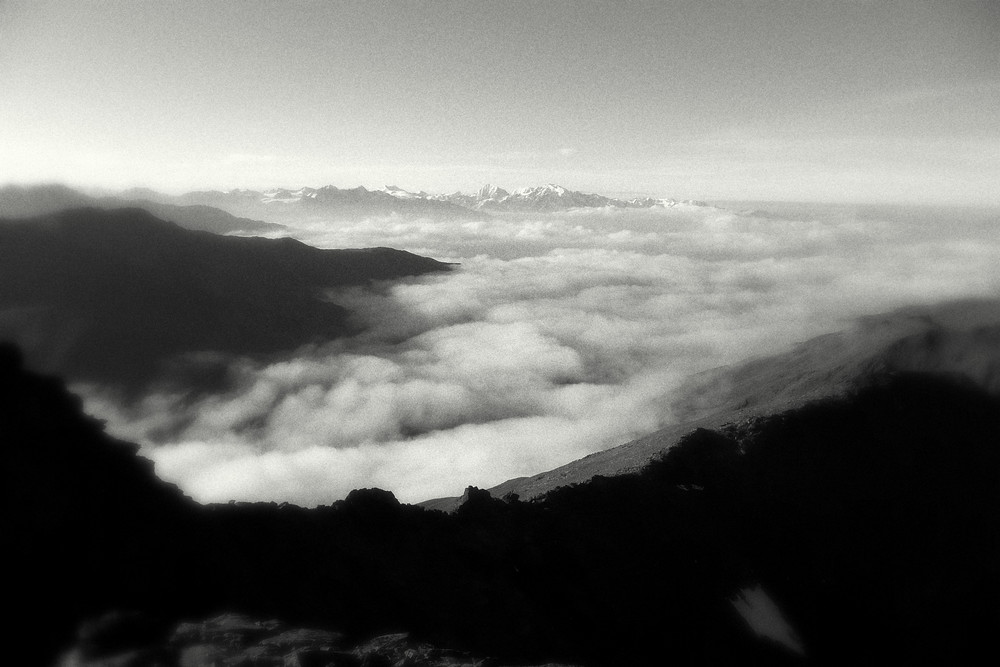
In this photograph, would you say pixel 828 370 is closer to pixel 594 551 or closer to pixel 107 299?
pixel 594 551

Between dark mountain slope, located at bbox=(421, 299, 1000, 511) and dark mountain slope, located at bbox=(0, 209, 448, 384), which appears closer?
dark mountain slope, located at bbox=(421, 299, 1000, 511)

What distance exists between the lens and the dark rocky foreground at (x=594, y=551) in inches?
984

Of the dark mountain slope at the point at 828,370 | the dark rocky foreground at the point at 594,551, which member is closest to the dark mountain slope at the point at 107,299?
the dark mountain slope at the point at 828,370

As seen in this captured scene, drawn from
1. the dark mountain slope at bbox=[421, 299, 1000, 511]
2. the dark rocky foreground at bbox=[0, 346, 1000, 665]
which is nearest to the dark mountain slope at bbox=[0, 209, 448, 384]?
the dark mountain slope at bbox=[421, 299, 1000, 511]

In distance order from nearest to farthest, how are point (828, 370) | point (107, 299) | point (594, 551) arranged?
point (594, 551)
point (828, 370)
point (107, 299)

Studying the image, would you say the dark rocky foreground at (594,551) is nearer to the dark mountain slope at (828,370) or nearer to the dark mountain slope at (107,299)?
the dark mountain slope at (828,370)

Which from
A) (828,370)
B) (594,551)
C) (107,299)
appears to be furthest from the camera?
(107,299)

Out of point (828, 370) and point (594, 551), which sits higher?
point (828, 370)

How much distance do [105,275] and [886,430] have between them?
207m

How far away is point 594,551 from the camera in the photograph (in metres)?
53.3

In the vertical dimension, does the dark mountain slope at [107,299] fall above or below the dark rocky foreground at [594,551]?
above

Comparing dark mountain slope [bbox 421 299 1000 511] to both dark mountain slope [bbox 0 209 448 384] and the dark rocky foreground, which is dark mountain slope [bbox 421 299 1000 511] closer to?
the dark rocky foreground

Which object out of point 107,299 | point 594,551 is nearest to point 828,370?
point 594,551

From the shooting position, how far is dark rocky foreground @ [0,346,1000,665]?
82.0 ft
